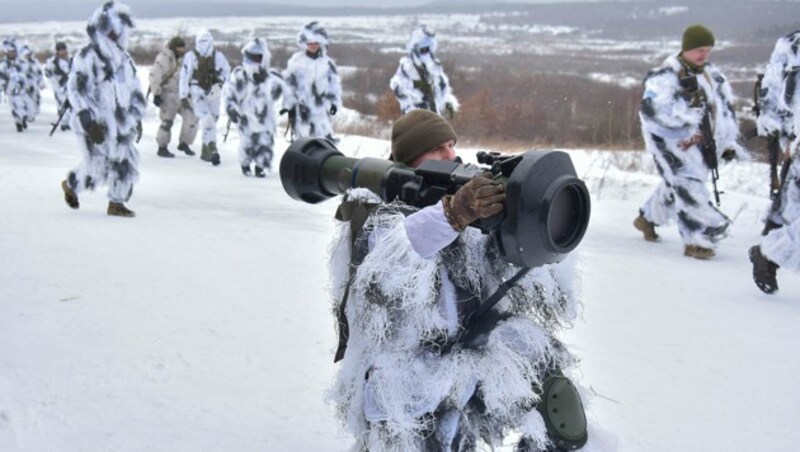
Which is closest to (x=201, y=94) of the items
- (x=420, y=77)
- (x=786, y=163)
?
(x=420, y=77)

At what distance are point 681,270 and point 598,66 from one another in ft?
239

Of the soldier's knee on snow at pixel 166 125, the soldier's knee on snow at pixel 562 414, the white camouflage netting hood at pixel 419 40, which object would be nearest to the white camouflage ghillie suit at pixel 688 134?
the soldier's knee on snow at pixel 562 414

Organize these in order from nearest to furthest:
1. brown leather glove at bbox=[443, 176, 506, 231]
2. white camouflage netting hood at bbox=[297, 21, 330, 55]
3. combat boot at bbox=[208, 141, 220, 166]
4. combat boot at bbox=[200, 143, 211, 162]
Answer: brown leather glove at bbox=[443, 176, 506, 231]
white camouflage netting hood at bbox=[297, 21, 330, 55]
combat boot at bbox=[208, 141, 220, 166]
combat boot at bbox=[200, 143, 211, 162]

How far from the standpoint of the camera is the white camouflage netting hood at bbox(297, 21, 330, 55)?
10.9 m

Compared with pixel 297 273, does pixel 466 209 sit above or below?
above

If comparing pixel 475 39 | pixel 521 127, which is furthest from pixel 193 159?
pixel 475 39

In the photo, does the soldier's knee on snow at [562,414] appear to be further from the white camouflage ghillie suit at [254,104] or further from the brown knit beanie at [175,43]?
the brown knit beanie at [175,43]

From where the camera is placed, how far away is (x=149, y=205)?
8.19 meters

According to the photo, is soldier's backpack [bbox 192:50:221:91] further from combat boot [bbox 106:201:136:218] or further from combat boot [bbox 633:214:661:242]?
combat boot [bbox 633:214:661:242]

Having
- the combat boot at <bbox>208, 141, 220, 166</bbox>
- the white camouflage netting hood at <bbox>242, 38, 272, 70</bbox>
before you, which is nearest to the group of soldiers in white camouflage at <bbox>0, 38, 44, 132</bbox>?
the combat boot at <bbox>208, 141, 220, 166</bbox>

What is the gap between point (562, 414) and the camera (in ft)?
7.68

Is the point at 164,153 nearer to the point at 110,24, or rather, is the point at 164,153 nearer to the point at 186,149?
the point at 186,149

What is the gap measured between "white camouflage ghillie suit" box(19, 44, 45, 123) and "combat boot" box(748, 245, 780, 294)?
14.2 metres

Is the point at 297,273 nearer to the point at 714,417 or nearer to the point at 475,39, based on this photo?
the point at 714,417
